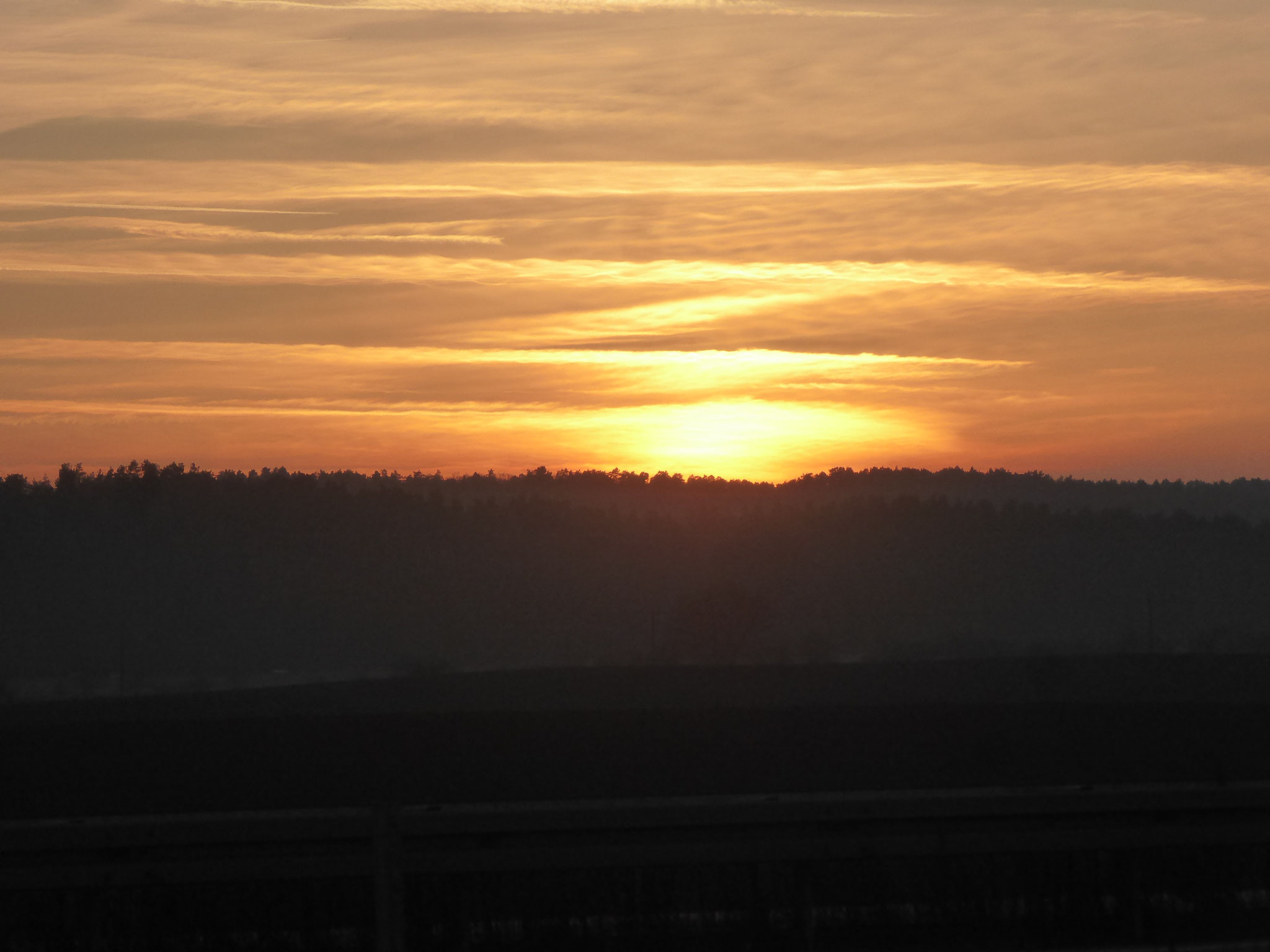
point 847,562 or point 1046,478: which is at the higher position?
point 1046,478

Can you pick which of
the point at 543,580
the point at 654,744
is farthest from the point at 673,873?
the point at 543,580

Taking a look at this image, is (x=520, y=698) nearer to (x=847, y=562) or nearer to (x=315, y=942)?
(x=315, y=942)

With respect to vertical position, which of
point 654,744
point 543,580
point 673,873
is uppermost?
point 543,580

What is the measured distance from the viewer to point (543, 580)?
376 ft

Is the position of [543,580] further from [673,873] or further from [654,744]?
[673,873]

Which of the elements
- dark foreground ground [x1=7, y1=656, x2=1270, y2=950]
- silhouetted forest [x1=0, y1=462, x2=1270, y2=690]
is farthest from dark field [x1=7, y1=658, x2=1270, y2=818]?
silhouetted forest [x1=0, y1=462, x2=1270, y2=690]

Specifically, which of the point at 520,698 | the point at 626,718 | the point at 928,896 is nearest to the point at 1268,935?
the point at 928,896

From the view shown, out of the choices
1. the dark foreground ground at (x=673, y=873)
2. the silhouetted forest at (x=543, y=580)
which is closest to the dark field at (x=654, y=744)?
the dark foreground ground at (x=673, y=873)

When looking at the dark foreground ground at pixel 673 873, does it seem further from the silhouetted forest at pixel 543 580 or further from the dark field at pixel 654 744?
the silhouetted forest at pixel 543 580

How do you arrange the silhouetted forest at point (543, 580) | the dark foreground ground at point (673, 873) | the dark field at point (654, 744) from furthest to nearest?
the silhouetted forest at point (543, 580)
the dark field at point (654, 744)
the dark foreground ground at point (673, 873)

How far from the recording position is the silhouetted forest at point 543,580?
95.9m

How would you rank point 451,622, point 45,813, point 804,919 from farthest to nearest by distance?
point 451,622
point 45,813
point 804,919

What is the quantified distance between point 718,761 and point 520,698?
51.9 ft

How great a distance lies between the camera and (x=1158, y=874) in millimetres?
7285
